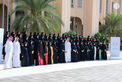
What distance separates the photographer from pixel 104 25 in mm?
28391

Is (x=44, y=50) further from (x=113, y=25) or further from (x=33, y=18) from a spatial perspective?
(x=113, y=25)

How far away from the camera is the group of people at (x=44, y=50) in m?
11.1

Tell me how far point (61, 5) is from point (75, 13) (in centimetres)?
572

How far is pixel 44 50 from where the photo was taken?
41.2ft

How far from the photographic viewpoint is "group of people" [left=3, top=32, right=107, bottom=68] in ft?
36.6

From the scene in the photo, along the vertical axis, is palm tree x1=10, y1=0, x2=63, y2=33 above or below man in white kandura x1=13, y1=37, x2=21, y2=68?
above

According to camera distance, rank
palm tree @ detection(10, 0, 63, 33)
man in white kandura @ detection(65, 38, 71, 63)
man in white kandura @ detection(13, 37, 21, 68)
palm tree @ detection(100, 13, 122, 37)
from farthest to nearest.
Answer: palm tree @ detection(100, 13, 122, 37)
palm tree @ detection(10, 0, 63, 33)
man in white kandura @ detection(65, 38, 71, 63)
man in white kandura @ detection(13, 37, 21, 68)

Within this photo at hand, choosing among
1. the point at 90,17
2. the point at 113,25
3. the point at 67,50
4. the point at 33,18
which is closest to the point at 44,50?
the point at 67,50

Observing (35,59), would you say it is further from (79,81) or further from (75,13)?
(75,13)

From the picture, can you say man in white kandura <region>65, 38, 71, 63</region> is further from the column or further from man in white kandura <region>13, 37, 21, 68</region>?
the column

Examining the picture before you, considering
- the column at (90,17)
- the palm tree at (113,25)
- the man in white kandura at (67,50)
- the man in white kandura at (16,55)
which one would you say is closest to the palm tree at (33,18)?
the man in white kandura at (67,50)

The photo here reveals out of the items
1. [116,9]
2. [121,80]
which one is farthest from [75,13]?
[121,80]

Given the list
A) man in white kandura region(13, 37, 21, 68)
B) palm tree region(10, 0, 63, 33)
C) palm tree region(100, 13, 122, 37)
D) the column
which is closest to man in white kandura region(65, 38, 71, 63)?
palm tree region(10, 0, 63, 33)

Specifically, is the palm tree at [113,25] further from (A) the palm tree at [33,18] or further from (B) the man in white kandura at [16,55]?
(B) the man in white kandura at [16,55]
